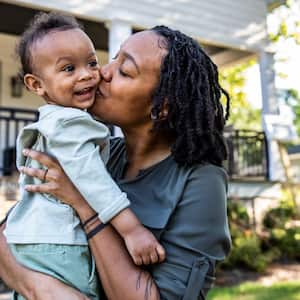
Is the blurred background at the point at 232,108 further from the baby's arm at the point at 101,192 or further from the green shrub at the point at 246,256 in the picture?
the baby's arm at the point at 101,192

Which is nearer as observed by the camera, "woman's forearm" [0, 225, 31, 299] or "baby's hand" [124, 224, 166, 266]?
"baby's hand" [124, 224, 166, 266]

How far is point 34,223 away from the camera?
1.46m

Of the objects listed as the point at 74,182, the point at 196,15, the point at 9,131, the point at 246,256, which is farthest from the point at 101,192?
the point at 196,15

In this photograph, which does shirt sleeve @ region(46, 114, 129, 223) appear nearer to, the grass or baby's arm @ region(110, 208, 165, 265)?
baby's arm @ region(110, 208, 165, 265)

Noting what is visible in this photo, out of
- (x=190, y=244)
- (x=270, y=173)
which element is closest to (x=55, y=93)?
(x=190, y=244)

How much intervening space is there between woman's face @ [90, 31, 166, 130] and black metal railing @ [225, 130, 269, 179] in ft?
27.9

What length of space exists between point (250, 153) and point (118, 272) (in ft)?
30.4

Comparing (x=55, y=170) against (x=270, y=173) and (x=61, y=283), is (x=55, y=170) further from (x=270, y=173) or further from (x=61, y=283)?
(x=270, y=173)

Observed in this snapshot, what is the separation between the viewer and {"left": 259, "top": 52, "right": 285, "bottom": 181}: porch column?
9969mm

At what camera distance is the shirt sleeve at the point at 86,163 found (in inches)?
55.2

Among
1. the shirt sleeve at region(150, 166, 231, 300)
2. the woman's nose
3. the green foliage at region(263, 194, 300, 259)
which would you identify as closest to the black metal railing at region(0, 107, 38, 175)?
the green foliage at region(263, 194, 300, 259)

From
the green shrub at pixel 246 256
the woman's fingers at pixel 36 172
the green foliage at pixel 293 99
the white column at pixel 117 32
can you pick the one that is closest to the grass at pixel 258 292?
the green shrub at pixel 246 256

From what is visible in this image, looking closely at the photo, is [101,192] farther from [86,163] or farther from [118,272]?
[118,272]

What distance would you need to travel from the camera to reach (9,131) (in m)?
8.81
